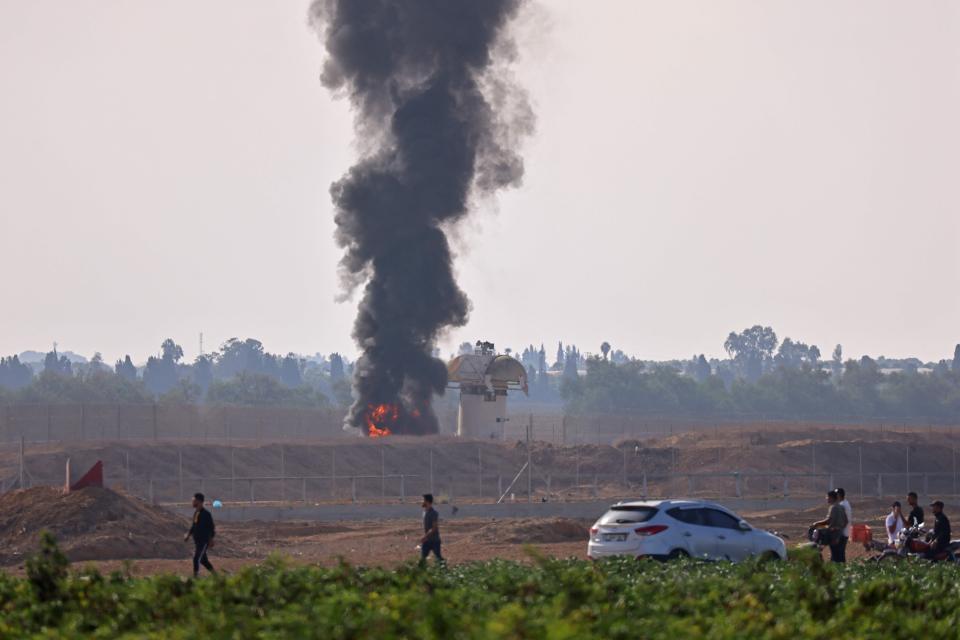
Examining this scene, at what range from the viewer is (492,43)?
8394 cm

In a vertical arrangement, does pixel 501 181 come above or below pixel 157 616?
above

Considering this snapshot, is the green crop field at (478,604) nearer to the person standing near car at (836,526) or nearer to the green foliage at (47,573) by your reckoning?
the green foliage at (47,573)

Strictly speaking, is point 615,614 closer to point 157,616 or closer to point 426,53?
point 157,616

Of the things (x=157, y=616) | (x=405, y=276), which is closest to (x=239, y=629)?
(x=157, y=616)

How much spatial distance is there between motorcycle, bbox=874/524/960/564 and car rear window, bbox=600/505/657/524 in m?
3.87

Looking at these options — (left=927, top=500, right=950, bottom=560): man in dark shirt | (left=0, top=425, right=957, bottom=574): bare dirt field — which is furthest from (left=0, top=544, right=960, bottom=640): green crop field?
(left=0, top=425, right=957, bottom=574): bare dirt field

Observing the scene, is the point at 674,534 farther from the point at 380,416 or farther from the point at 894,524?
the point at 380,416

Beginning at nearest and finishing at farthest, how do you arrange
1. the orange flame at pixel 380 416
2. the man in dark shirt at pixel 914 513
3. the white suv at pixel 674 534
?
the white suv at pixel 674 534, the man in dark shirt at pixel 914 513, the orange flame at pixel 380 416

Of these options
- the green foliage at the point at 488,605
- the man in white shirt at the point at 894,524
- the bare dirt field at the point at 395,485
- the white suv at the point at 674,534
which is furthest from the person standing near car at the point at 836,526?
the bare dirt field at the point at 395,485

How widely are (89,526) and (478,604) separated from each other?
24162 mm

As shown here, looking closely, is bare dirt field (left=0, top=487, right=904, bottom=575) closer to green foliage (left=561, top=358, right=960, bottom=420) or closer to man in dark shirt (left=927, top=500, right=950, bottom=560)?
man in dark shirt (left=927, top=500, right=950, bottom=560)

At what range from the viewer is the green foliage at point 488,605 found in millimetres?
12261

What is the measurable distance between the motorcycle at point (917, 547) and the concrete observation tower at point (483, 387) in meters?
64.5

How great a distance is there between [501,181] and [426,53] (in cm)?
802
